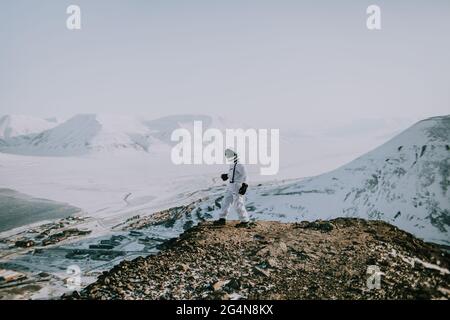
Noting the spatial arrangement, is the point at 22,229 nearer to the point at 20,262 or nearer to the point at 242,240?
the point at 20,262

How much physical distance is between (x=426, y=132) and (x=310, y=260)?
3759 centimetres

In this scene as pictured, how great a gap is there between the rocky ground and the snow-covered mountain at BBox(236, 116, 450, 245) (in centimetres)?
2225

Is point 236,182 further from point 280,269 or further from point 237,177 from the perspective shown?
point 280,269

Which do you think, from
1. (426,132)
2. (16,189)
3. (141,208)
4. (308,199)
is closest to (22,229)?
(141,208)

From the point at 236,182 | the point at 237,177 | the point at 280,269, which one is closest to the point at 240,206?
the point at 236,182

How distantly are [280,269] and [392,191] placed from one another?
102 feet

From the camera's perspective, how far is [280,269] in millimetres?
7559

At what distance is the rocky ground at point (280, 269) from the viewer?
660 cm

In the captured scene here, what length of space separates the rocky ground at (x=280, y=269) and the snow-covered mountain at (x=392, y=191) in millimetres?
22249

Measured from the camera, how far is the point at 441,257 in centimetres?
880

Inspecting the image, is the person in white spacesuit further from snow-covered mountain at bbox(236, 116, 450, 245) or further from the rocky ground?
snow-covered mountain at bbox(236, 116, 450, 245)

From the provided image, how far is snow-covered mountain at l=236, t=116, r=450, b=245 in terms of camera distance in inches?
1218
